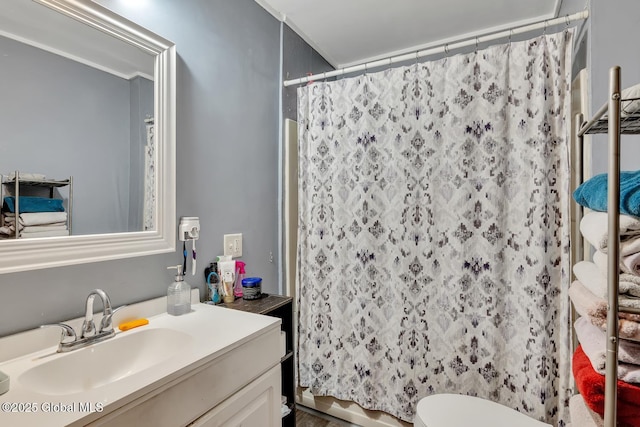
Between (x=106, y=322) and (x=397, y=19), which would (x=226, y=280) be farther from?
(x=397, y=19)

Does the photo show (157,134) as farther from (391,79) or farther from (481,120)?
(481,120)

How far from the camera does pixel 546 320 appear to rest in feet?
4.44

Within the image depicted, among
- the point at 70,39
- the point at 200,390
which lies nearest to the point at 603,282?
the point at 200,390

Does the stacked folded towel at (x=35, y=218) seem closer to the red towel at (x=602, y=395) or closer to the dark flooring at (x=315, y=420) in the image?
the red towel at (x=602, y=395)

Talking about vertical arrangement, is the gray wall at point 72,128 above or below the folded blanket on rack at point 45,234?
above

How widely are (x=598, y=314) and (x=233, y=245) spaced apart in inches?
54.4

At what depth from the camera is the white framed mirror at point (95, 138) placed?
89cm

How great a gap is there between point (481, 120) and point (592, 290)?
982 mm

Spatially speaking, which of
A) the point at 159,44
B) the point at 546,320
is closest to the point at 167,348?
the point at 159,44

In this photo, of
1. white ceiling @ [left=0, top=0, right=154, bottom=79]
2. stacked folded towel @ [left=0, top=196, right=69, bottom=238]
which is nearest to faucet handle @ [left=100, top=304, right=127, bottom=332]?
stacked folded towel @ [left=0, top=196, right=69, bottom=238]

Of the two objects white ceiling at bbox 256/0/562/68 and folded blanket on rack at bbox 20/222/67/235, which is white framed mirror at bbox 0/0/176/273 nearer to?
folded blanket on rack at bbox 20/222/67/235

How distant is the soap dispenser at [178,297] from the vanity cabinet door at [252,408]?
16.1 inches

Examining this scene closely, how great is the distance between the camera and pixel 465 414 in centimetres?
121

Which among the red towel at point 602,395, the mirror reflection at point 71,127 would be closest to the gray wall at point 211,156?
the mirror reflection at point 71,127
